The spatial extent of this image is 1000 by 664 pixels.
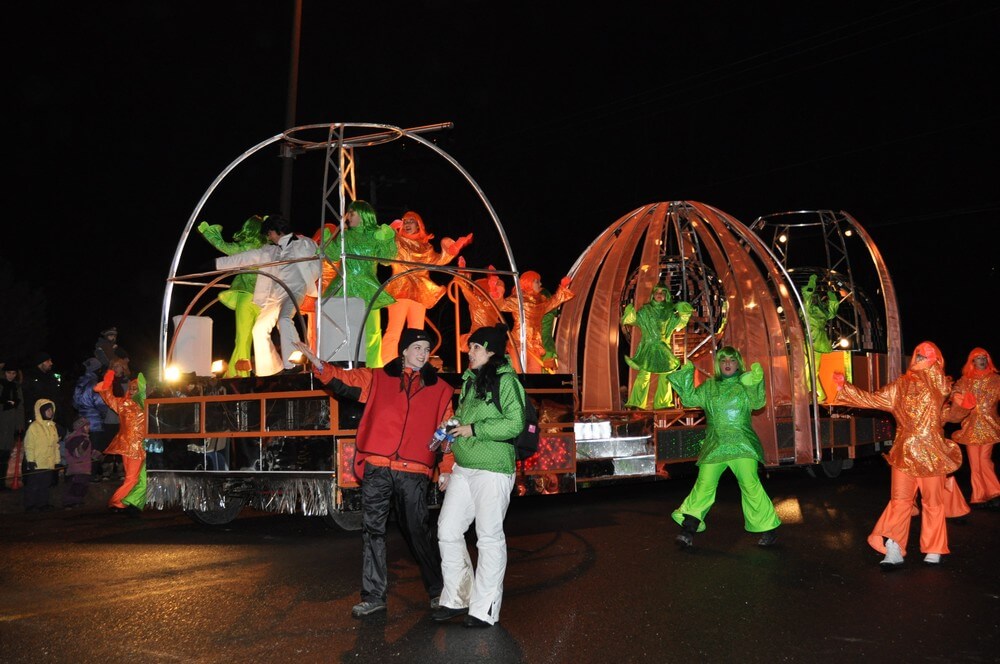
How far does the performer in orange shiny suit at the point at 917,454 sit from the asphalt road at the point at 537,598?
0.23 metres

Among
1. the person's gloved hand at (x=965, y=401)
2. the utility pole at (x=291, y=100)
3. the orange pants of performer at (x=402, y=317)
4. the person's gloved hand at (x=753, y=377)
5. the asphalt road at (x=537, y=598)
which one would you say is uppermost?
the utility pole at (x=291, y=100)

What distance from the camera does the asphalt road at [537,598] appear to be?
16.1ft

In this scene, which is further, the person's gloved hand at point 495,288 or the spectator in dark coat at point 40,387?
the person's gloved hand at point 495,288

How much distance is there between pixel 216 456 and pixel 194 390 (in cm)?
72

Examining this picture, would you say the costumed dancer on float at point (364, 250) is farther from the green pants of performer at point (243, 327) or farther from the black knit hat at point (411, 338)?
the black knit hat at point (411, 338)

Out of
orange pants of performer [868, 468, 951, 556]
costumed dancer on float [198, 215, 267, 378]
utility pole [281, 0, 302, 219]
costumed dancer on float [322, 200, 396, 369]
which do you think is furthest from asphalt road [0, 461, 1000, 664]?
utility pole [281, 0, 302, 219]

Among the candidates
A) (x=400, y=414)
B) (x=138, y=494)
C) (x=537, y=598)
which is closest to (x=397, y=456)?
(x=400, y=414)

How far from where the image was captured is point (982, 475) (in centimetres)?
1053

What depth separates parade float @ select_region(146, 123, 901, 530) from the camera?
27.2 ft

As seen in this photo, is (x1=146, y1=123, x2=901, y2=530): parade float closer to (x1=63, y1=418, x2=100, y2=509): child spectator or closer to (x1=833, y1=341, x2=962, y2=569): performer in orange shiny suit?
(x1=63, y1=418, x2=100, y2=509): child spectator

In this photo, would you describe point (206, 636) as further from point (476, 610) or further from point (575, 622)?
point (575, 622)

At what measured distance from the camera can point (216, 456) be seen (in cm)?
881

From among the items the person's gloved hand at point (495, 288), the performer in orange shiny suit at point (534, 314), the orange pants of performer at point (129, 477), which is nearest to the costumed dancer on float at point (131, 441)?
the orange pants of performer at point (129, 477)

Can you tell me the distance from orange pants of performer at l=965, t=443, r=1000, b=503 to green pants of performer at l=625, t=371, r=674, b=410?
4290 millimetres
